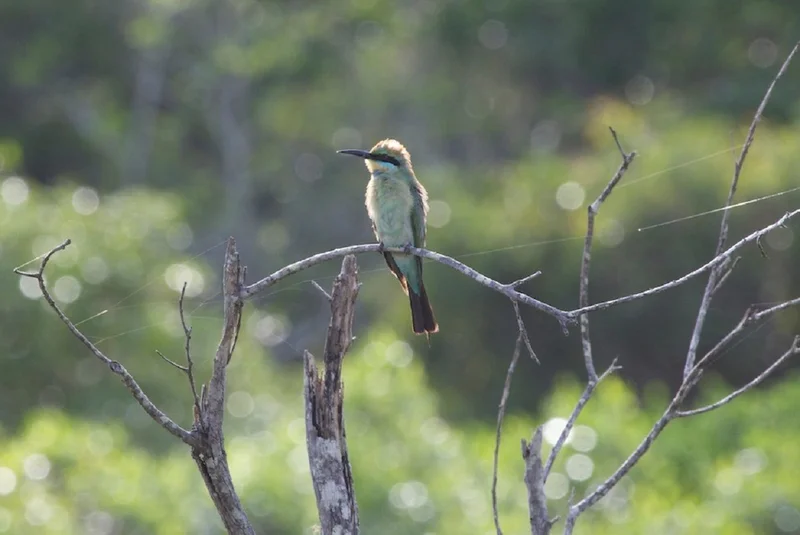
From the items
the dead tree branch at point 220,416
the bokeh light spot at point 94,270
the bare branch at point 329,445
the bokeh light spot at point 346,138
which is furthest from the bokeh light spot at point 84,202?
the dead tree branch at point 220,416

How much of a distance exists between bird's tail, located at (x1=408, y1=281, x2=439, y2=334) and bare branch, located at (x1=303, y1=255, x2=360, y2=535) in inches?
44.2

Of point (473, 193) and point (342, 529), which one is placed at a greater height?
point (473, 193)

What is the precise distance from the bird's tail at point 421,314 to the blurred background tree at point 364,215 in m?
0.21

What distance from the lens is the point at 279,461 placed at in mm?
6594

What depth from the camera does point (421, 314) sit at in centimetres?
417

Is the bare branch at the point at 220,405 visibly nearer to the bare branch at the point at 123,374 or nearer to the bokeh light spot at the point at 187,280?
the bare branch at the point at 123,374

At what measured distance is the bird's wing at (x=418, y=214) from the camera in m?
4.47

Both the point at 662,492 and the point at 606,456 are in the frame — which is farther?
the point at 662,492

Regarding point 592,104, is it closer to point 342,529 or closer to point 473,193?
point 473,193

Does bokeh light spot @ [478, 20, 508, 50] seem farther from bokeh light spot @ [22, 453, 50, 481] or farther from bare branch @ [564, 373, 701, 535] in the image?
bare branch @ [564, 373, 701, 535]

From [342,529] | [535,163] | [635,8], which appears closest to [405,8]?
[635,8]

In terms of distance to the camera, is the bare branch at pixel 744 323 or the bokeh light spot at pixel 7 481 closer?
the bare branch at pixel 744 323

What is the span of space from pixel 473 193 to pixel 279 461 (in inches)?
353

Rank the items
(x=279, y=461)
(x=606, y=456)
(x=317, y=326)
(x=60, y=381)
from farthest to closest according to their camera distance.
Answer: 1. (x=317, y=326)
2. (x=60, y=381)
3. (x=606, y=456)
4. (x=279, y=461)
